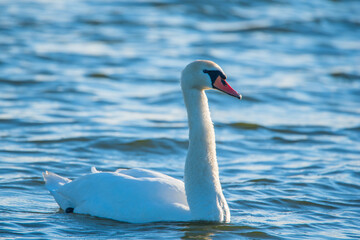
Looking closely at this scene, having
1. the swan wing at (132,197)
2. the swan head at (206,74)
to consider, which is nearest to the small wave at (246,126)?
the swan wing at (132,197)

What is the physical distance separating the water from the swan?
14 centimetres

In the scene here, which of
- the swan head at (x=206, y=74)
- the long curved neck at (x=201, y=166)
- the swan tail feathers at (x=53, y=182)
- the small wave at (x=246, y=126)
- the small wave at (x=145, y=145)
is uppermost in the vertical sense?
the swan head at (x=206, y=74)

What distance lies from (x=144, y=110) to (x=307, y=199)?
17.0 feet

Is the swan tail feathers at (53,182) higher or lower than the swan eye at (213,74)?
lower

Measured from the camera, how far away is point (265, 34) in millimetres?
20219

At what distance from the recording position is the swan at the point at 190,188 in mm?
6559

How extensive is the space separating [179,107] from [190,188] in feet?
22.1

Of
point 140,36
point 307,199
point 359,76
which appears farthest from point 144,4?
point 307,199

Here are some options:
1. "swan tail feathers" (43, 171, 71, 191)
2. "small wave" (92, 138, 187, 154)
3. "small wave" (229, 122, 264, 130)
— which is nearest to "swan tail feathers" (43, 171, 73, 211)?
"swan tail feathers" (43, 171, 71, 191)

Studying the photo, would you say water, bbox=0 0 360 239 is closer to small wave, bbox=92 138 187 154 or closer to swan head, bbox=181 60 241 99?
small wave, bbox=92 138 187 154

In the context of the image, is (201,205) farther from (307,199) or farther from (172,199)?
(307,199)

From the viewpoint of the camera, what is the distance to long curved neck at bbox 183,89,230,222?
6.59 m

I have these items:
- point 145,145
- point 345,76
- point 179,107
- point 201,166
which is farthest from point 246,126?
point 201,166

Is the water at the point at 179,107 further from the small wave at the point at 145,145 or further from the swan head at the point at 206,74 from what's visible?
the swan head at the point at 206,74
